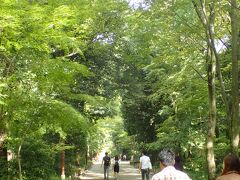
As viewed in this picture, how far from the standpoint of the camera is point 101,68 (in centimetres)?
2380

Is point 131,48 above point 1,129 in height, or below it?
above

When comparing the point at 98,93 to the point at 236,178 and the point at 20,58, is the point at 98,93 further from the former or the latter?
the point at 236,178

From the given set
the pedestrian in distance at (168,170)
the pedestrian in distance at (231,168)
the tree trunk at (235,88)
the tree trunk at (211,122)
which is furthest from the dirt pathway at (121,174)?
the pedestrian in distance at (168,170)

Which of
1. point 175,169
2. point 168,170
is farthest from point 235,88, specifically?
point 168,170

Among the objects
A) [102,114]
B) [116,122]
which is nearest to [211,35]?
[102,114]

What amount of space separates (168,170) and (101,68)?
64.0 feet

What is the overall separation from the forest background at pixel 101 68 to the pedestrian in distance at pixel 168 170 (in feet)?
17.3

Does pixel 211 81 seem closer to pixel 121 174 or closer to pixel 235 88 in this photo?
pixel 235 88

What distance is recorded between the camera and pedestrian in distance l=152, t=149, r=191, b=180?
14.6ft

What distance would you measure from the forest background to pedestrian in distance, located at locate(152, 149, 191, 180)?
5.28 m

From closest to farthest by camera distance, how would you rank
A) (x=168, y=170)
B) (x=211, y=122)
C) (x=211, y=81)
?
(x=168, y=170), (x=211, y=122), (x=211, y=81)

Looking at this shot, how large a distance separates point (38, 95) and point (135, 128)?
20054 millimetres

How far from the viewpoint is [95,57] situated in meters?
23.3

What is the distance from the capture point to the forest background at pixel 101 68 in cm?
995
